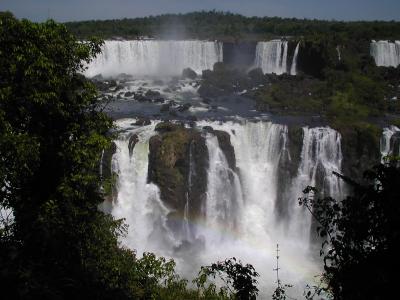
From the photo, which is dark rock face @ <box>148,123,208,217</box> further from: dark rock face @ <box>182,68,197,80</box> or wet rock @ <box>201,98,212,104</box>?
dark rock face @ <box>182,68,197,80</box>

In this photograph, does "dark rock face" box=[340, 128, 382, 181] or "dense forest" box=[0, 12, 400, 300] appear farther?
"dark rock face" box=[340, 128, 382, 181]

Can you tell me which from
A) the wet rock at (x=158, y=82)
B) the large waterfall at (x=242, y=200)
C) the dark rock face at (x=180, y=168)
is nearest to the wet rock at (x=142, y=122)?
the large waterfall at (x=242, y=200)

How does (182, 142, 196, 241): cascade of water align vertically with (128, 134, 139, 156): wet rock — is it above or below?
below

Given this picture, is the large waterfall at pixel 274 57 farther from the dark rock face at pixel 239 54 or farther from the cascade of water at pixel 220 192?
the cascade of water at pixel 220 192

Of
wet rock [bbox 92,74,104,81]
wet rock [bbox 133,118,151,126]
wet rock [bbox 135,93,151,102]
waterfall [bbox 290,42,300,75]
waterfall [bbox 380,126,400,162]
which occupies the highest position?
waterfall [bbox 290,42,300,75]

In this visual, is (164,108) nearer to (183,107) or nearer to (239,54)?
(183,107)

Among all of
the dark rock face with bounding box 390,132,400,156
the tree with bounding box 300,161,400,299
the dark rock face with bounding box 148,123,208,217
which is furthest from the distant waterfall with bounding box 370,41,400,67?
the tree with bounding box 300,161,400,299
